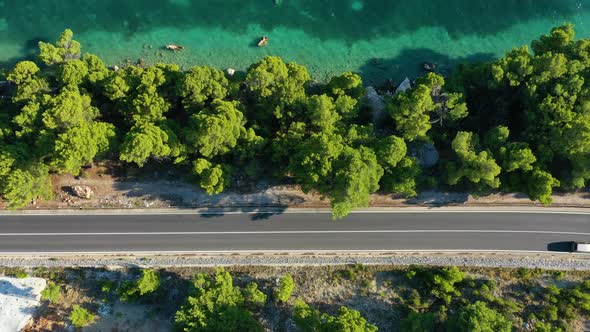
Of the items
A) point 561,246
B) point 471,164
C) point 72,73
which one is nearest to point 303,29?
point 471,164

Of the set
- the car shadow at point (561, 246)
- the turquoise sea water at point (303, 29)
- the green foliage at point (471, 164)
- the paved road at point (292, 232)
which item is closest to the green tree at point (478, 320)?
the paved road at point (292, 232)

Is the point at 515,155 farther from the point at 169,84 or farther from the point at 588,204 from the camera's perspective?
the point at 169,84

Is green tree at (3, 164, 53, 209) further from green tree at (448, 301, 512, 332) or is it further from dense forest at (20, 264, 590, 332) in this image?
green tree at (448, 301, 512, 332)

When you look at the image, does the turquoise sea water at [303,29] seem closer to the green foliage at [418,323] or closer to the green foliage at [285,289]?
the green foliage at [285,289]

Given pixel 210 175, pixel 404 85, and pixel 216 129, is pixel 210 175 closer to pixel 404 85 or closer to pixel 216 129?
pixel 216 129

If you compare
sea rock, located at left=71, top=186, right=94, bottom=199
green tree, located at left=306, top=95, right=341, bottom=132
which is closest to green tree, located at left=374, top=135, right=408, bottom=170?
green tree, located at left=306, top=95, right=341, bottom=132

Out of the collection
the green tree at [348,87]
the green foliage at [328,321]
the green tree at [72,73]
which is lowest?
the green foliage at [328,321]
